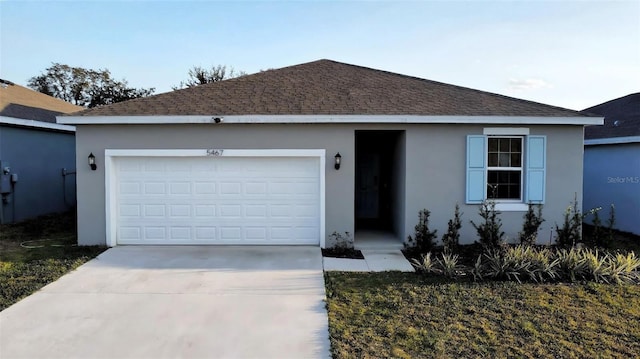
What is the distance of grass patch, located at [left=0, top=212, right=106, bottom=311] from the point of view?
5999 mm

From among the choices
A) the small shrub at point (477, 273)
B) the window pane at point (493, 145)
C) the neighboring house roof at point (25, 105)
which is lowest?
the small shrub at point (477, 273)

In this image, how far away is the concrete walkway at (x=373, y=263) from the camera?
7.08m

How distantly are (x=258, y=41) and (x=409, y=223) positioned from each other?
32.0ft

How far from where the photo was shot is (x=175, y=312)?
200 inches

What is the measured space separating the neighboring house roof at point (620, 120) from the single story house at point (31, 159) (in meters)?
17.3

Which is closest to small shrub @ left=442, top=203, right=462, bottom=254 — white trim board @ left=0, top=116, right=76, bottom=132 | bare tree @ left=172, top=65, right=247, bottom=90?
white trim board @ left=0, top=116, right=76, bottom=132

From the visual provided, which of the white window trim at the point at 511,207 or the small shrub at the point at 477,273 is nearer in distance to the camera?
the small shrub at the point at 477,273

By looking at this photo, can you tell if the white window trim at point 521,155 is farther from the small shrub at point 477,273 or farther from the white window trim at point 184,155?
the white window trim at point 184,155

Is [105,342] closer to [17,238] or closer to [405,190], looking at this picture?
[405,190]

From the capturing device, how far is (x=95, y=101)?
34906 mm

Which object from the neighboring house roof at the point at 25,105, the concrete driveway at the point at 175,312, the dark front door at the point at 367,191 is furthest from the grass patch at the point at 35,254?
the dark front door at the point at 367,191

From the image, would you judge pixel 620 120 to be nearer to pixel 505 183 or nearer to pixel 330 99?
pixel 505 183

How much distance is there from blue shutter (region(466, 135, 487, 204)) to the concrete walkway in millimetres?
2194

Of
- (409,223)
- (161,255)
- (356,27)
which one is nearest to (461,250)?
(409,223)
